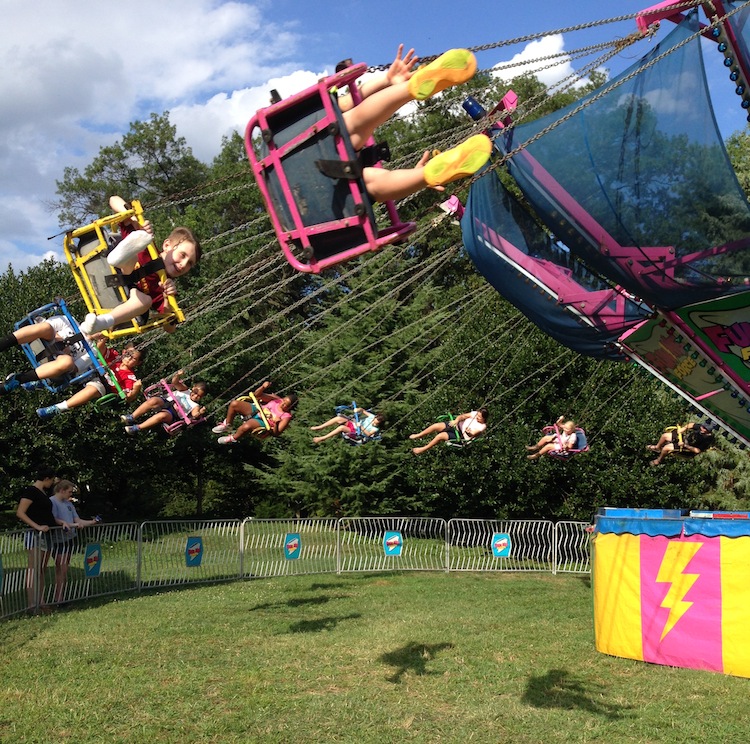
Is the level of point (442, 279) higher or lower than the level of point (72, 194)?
lower

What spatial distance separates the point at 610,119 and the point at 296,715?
18.8 feet

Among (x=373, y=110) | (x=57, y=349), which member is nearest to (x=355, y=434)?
(x=57, y=349)

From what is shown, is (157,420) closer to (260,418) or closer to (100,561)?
(260,418)

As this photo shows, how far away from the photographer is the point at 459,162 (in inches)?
179

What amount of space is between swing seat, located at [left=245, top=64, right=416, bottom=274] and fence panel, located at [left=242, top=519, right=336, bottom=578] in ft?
38.2

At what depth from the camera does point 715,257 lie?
7.48 metres

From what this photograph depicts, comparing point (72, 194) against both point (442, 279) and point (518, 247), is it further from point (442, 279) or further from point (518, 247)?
point (518, 247)

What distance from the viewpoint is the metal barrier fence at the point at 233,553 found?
35.3ft

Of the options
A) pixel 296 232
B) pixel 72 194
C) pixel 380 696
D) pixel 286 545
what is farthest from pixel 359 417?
pixel 72 194

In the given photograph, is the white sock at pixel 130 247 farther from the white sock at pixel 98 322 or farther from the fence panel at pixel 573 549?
the fence panel at pixel 573 549

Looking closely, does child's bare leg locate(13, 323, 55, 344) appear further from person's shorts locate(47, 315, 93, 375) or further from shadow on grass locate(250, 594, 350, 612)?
shadow on grass locate(250, 594, 350, 612)

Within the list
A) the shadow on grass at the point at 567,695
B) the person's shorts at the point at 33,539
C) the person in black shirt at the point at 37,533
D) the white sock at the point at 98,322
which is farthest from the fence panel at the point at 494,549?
the white sock at the point at 98,322

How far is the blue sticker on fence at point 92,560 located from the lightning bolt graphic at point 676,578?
8.19 m

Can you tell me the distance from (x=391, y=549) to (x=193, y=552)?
4.40 m
